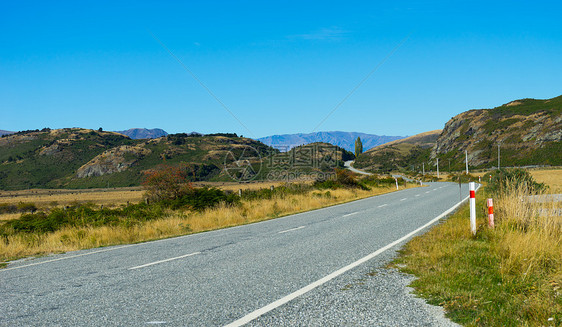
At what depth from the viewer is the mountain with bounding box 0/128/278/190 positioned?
101 meters

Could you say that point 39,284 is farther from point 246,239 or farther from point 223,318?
point 246,239

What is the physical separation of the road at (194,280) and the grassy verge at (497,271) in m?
0.64

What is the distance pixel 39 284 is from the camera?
230 inches

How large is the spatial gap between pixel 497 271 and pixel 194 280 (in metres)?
4.39

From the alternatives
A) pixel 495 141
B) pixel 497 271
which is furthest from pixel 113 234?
pixel 495 141

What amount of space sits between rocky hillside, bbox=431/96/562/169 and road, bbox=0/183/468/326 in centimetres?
10513

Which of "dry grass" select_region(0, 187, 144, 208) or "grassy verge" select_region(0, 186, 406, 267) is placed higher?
"grassy verge" select_region(0, 186, 406, 267)

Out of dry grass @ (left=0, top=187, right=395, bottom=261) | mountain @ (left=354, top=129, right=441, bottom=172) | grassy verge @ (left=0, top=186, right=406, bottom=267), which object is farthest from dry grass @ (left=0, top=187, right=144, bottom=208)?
mountain @ (left=354, top=129, right=441, bottom=172)

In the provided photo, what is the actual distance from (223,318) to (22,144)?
15844 cm

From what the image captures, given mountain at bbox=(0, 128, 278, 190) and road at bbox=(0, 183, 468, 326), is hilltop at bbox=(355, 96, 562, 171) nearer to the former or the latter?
mountain at bbox=(0, 128, 278, 190)

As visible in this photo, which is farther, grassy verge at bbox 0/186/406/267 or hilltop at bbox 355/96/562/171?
hilltop at bbox 355/96/562/171

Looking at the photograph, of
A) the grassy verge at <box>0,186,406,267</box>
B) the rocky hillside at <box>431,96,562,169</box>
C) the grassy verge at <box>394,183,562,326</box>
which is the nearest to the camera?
the grassy verge at <box>394,183,562,326</box>

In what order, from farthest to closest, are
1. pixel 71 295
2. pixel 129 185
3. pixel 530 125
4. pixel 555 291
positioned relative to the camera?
1. pixel 530 125
2. pixel 129 185
3. pixel 71 295
4. pixel 555 291

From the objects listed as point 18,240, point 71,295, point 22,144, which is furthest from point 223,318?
point 22,144
